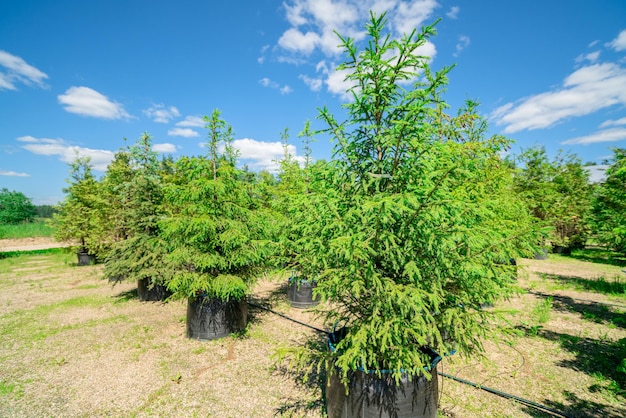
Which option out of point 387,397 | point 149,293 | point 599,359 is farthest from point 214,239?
point 599,359

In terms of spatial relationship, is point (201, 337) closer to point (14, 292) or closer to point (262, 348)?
point (262, 348)

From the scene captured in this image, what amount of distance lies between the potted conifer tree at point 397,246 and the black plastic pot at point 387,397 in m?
0.01

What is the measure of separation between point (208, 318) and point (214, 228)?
218cm

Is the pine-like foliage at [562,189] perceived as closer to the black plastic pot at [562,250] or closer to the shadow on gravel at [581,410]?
the black plastic pot at [562,250]

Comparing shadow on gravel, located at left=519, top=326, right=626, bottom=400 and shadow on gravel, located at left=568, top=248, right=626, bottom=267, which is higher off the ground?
shadow on gravel, located at left=568, top=248, right=626, bottom=267

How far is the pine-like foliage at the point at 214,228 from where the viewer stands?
593 cm

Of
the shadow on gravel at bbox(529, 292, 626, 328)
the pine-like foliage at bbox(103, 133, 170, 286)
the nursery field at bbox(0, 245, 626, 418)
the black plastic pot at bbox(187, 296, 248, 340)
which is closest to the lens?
the nursery field at bbox(0, 245, 626, 418)

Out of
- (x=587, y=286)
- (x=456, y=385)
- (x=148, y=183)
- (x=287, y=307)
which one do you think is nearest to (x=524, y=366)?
(x=456, y=385)

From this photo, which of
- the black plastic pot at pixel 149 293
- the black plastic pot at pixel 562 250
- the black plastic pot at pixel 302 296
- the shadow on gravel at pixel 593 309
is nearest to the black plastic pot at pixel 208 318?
the black plastic pot at pixel 302 296

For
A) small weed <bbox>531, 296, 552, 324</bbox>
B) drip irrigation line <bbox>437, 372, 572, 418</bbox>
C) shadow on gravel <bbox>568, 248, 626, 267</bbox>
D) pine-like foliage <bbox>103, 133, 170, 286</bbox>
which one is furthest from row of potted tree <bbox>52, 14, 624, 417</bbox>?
shadow on gravel <bbox>568, 248, 626, 267</bbox>

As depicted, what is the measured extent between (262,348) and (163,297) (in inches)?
202

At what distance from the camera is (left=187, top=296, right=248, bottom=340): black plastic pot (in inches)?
250

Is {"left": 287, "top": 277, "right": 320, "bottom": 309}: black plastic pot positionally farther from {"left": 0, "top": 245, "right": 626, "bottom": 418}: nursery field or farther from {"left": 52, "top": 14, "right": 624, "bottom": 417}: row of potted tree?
{"left": 52, "top": 14, "right": 624, "bottom": 417}: row of potted tree

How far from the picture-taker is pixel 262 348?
609cm
